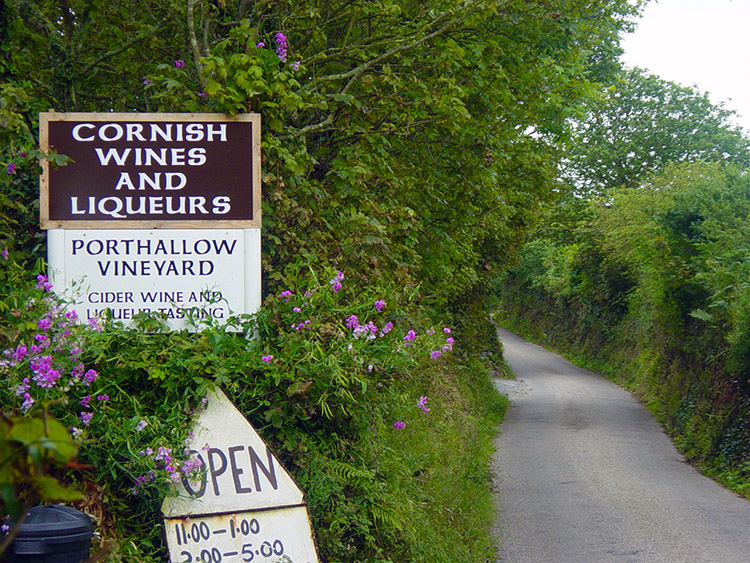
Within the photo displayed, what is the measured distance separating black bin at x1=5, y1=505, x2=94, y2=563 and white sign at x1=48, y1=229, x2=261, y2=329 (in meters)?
1.99

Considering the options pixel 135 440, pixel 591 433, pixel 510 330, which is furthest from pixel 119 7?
pixel 510 330

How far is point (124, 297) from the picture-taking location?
220 inches

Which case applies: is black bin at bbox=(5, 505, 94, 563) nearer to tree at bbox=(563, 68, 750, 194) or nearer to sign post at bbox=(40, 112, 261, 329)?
sign post at bbox=(40, 112, 261, 329)

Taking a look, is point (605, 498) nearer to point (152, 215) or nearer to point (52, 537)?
point (152, 215)

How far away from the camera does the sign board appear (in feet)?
15.5

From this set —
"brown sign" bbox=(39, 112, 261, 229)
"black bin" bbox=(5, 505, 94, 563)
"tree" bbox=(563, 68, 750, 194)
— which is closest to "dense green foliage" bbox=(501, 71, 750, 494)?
"tree" bbox=(563, 68, 750, 194)

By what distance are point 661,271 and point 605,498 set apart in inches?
380

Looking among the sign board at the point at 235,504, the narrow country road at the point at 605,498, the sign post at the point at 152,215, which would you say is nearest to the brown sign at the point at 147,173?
the sign post at the point at 152,215

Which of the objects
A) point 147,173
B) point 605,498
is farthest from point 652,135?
point 147,173

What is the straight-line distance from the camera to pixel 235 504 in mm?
4867

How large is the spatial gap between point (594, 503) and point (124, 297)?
27.0ft

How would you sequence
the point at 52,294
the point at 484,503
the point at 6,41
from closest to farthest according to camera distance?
the point at 52,294 → the point at 6,41 → the point at 484,503

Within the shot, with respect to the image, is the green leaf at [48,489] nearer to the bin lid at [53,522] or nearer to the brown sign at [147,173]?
the bin lid at [53,522]

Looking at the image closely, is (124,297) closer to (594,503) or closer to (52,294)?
(52,294)
